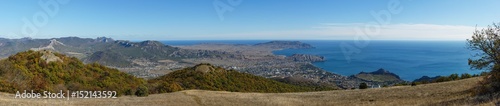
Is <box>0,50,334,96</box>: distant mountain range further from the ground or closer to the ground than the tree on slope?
closer to the ground

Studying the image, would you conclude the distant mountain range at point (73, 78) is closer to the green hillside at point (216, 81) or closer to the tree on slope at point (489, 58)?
the green hillside at point (216, 81)

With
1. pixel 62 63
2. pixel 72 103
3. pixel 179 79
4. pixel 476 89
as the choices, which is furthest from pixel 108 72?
pixel 476 89

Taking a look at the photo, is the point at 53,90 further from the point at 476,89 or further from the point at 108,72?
the point at 476,89

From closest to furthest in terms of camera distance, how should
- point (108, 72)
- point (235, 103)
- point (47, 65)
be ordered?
point (235, 103) → point (47, 65) → point (108, 72)

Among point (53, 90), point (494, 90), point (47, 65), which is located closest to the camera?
point (494, 90)

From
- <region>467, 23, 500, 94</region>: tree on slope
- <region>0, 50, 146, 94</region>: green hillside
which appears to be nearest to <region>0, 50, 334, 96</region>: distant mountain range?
<region>0, 50, 146, 94</region>: green hillside

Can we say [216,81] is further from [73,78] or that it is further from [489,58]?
[489,58]

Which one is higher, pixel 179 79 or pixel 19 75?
pixel 19 75

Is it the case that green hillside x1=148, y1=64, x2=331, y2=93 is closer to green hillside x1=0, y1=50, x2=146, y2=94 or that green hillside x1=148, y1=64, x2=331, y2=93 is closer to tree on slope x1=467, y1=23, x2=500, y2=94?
green hillside x1=0, y1=50, x2=146, y2=94
